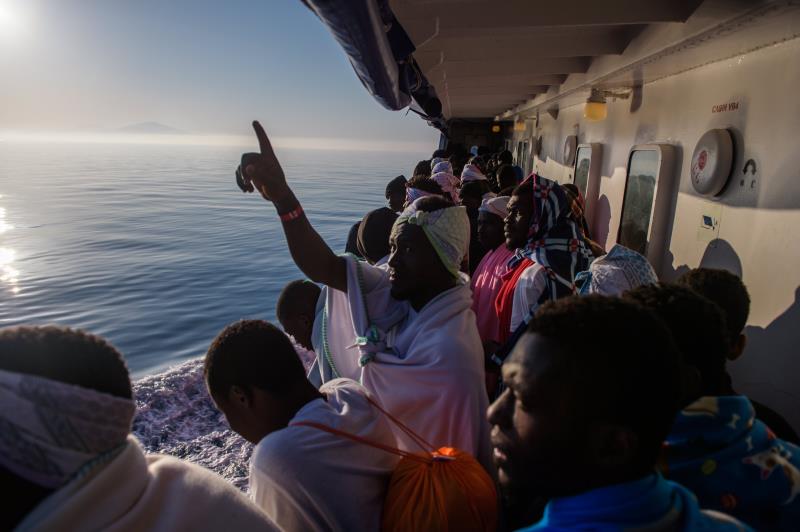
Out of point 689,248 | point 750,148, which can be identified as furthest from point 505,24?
point 689,248

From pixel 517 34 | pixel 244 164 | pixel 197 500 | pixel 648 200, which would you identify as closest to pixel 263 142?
pixel 244 164

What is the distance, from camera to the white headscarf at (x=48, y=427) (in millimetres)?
735

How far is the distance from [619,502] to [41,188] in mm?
31116

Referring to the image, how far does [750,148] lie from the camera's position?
2787mm

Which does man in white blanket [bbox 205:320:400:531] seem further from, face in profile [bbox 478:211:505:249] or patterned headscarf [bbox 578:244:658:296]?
face in profile [bbox 478:211:505:249]

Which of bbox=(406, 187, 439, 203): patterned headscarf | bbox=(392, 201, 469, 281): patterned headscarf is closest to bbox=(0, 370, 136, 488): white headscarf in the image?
bbox=(392, 201, 469, 281): patterned headscarf

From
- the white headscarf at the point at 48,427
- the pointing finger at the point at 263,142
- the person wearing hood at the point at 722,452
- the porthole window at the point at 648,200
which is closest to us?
the white headscarf at the point at 48,427

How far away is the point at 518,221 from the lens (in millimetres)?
2717

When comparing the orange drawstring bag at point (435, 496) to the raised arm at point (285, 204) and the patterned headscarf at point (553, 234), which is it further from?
the patterned headscarf at point (553, 234)

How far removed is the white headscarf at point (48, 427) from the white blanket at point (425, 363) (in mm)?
1050

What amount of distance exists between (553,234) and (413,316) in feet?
3.63

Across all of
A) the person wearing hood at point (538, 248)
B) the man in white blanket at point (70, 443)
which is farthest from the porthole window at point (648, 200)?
the man in white blanket at point (70, 443)

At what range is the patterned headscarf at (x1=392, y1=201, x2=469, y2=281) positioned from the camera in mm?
1943

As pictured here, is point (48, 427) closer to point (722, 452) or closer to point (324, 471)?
point (324, 471)
